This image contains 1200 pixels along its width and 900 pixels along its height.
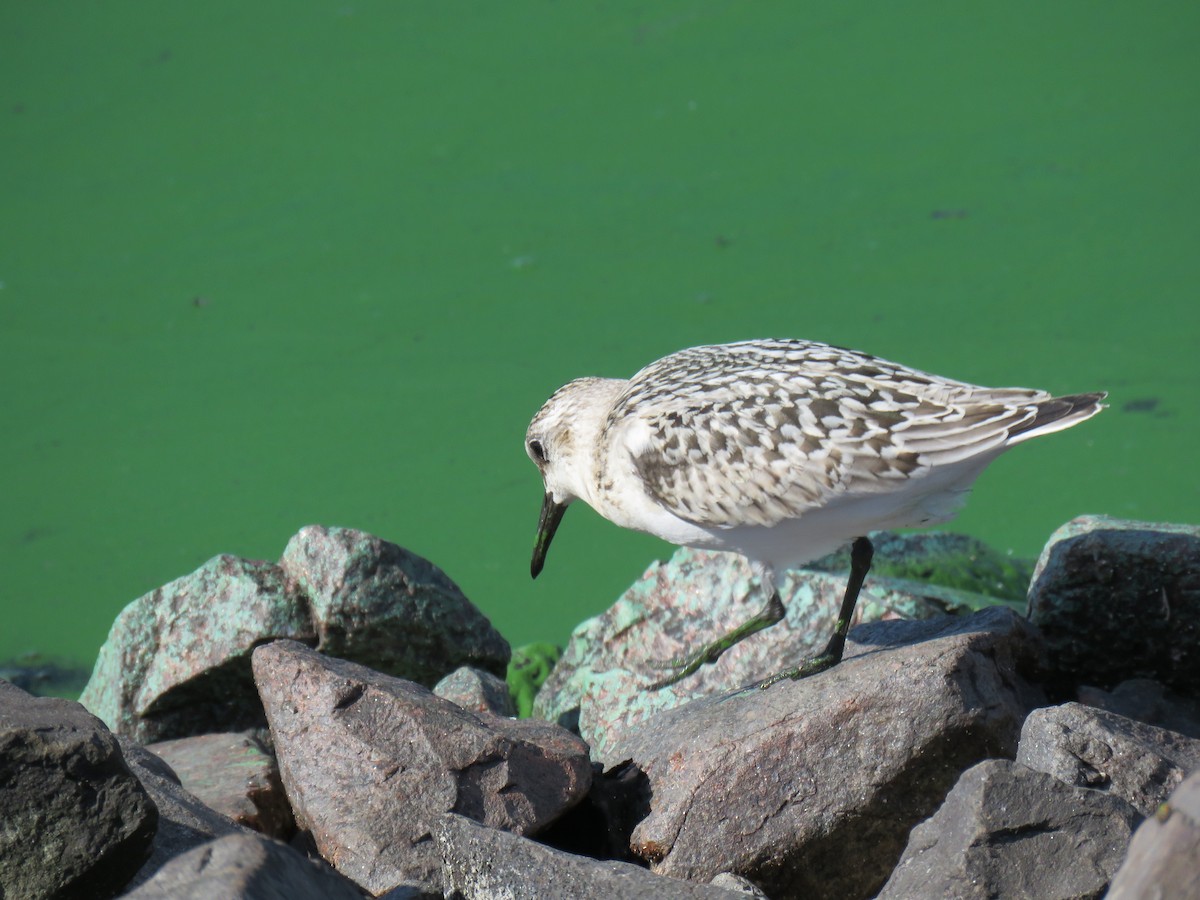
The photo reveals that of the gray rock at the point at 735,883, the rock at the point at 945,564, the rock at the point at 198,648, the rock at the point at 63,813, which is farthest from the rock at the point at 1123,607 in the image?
the rock at the point at 63,813

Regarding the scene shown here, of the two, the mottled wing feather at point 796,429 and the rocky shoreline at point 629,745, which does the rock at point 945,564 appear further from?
the mottled wing feather at point 796,429

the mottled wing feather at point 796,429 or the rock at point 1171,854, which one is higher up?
the mottled wing feather at point 796,429

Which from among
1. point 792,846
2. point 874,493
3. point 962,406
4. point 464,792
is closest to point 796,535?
point 874,493

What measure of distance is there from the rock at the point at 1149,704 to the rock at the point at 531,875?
6.36ft

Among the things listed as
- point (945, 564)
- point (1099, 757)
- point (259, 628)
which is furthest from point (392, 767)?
point (945, 564)

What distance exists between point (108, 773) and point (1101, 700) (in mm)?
3254

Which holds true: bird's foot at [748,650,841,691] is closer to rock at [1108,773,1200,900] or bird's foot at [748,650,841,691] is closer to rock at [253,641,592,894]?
rock at [253,641,592,894]

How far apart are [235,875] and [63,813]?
0.83 m

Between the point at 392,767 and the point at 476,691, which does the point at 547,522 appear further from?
the point at 392,767

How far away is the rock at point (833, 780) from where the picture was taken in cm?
409

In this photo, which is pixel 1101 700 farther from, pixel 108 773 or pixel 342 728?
pixel 108 773

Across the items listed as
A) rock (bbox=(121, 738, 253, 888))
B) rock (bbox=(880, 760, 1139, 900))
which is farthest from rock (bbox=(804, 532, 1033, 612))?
rock (bbox=(121, 738, 253, 888))

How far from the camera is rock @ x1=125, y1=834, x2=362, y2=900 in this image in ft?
9.02

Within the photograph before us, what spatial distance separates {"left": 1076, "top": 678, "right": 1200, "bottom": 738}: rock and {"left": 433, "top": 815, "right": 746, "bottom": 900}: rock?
194 cm
